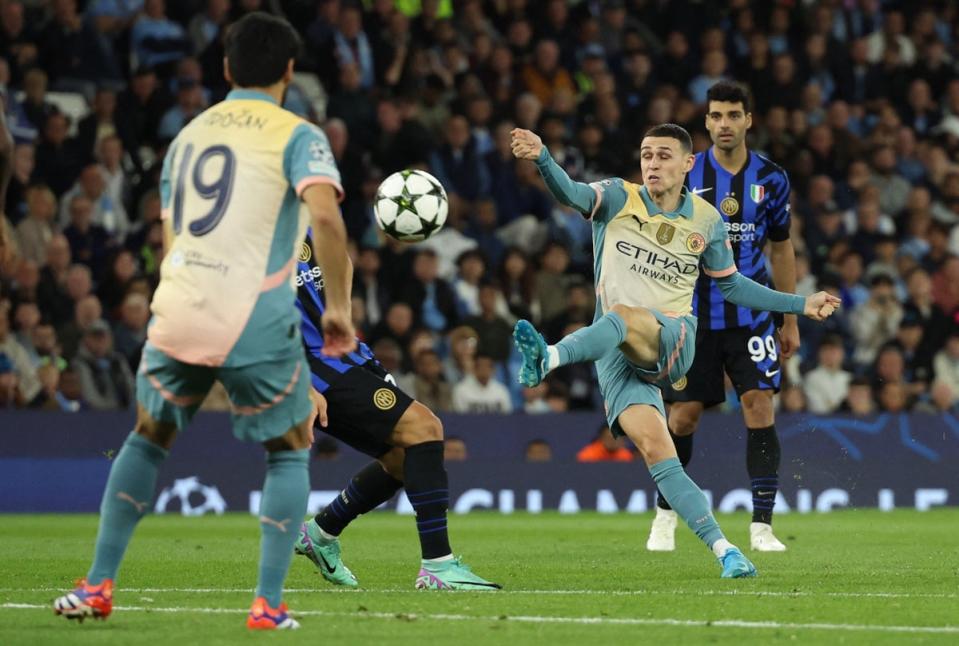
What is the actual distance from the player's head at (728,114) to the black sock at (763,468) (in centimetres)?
185

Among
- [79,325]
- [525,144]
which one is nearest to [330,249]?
[525,144]

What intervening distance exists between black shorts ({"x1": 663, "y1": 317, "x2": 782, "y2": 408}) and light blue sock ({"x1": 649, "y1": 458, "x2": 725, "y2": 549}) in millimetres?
2246

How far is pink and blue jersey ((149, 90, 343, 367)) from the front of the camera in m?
6.00

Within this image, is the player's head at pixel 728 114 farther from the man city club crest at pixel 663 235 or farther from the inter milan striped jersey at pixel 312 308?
the inter milan striped jersey at pixel 312 308

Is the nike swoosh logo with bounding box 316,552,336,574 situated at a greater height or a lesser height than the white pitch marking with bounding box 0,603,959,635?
lesser

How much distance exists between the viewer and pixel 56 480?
1570cm

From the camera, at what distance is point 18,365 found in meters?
15.6

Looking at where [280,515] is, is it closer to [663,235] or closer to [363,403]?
[363,403]

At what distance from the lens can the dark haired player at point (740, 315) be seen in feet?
35.7

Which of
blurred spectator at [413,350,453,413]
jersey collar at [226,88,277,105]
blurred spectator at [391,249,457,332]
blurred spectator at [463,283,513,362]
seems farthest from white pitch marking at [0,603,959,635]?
blurred spectator at [391,249,457,332]

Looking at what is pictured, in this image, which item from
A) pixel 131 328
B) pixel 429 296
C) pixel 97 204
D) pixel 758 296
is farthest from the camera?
pixel 429 296

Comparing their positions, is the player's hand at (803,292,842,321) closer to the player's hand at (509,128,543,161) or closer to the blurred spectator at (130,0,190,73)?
the player's hand at (509,128,543,161)

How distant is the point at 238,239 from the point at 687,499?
10.9 feet

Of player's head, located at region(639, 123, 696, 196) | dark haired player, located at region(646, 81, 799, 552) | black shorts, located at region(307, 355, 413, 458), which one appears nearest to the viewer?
black shorts, located at region(307, 355, 413, 458)
